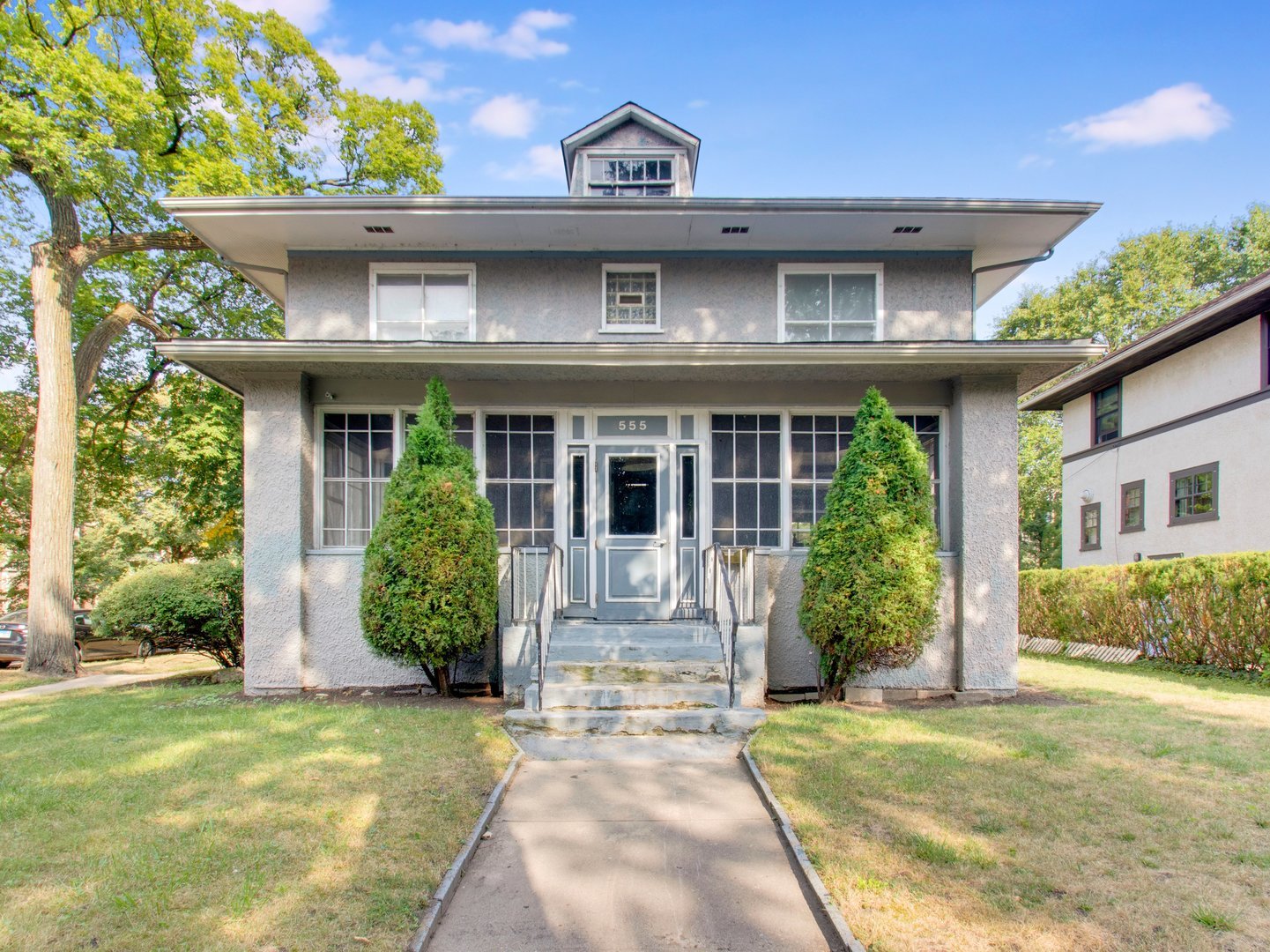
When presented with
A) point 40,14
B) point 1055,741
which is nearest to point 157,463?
point 40,14

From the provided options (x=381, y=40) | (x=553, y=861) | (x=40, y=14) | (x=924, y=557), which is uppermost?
(x=40, y=14)

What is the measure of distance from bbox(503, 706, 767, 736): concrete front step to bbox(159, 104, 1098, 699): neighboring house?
1.26 metres

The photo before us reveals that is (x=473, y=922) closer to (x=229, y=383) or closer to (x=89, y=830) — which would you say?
(x=89, y=830)

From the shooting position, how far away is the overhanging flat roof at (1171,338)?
13469 mm

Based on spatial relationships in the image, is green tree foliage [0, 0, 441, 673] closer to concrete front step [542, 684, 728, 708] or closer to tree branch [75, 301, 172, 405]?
tree branch [75, 301, 172, 405]

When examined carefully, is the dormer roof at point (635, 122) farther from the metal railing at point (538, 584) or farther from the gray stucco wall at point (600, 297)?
the metal railing at point (538, 584)

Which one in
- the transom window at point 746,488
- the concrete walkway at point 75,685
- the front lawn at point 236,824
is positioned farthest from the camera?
the concrete walkway at point 75,685

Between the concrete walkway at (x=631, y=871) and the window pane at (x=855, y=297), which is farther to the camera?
the window pane at (x=855, y=297)

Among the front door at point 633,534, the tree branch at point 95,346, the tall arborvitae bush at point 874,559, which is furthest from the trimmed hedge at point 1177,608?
the tree branch at point 95,346

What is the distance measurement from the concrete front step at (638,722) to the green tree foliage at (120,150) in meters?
11.2

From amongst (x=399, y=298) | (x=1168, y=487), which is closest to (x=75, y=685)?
(x=399, y=298)

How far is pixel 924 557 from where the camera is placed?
7715 millimetres

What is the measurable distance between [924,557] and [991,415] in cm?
225

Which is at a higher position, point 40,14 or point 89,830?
point 40,14
